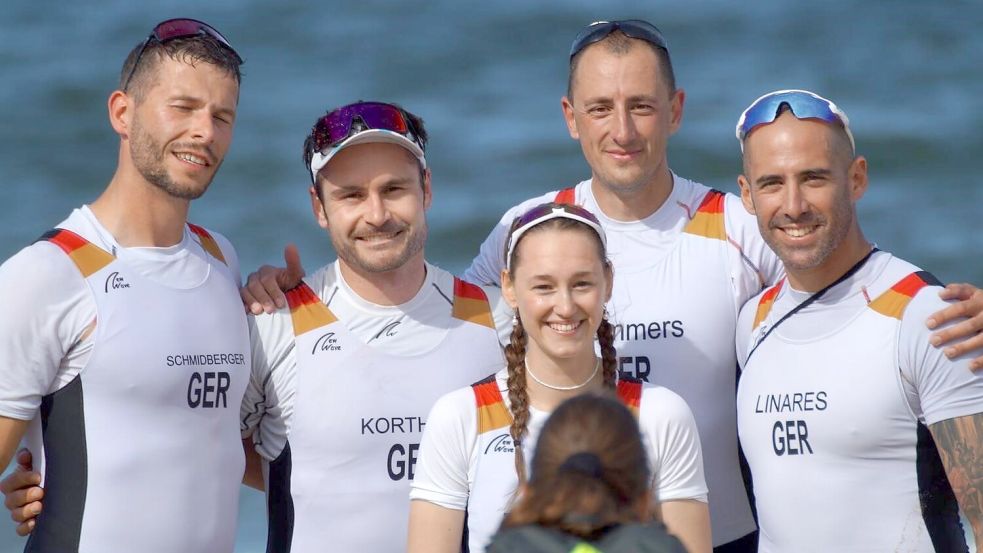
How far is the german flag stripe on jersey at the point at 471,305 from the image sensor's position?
14.8 ft

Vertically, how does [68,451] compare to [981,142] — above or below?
below

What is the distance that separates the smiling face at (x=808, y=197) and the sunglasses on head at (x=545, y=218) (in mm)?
588

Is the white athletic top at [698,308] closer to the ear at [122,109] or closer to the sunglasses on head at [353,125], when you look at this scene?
the sunglasses on head at [353,125]

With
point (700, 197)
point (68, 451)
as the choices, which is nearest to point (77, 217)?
point (68, 451)

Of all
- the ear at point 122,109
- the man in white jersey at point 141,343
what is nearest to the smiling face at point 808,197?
the man in white jersey at point 141,343

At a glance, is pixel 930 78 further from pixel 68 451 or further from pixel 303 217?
pixel 68 451

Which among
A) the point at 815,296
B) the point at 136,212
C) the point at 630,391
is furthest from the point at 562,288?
the point at 136,212

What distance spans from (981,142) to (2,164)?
918 cm

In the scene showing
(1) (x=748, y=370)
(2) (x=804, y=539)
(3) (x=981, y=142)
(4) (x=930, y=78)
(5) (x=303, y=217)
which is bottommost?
(2) (x=804, y=539)

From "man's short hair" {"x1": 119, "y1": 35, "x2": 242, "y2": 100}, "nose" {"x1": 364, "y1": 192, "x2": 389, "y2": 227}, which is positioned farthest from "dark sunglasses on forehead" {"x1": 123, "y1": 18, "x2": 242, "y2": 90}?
"nose" {"x1": 364, "y1": 192, "x2": 389, "y2": 227}

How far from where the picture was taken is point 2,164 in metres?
13.6

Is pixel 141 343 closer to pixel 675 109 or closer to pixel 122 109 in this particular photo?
pixel 122 109

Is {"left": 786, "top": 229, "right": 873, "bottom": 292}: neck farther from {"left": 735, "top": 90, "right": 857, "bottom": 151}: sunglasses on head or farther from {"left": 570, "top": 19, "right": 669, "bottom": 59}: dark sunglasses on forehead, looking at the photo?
{"left": 570, "top": 19, "right": 669, "bottom": 59}: dark sunglasses on forehead

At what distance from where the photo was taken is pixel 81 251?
4.12 metres
